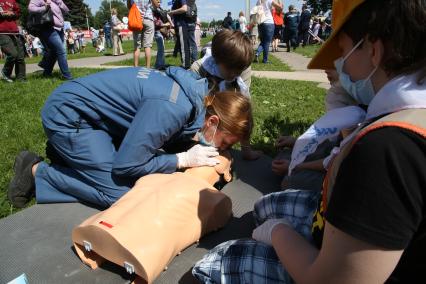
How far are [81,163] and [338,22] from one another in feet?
5.90

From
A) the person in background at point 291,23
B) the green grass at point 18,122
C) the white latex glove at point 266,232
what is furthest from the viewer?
the person in background at point 291,23

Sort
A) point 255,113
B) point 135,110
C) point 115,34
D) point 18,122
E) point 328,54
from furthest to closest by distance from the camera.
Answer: point 115,34
point 255,113
point 18,122
point 135,110
point 328,54

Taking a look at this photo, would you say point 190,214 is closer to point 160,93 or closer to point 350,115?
point 160,93

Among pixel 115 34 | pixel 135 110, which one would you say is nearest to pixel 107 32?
pixel 115 34

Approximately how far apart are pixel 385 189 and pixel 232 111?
1.59m

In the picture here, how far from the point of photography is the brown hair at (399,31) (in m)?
0.87

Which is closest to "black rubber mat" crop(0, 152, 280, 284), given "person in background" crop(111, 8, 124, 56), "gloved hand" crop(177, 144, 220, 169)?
"gloved hand" crop(177, 144, 220, 169)

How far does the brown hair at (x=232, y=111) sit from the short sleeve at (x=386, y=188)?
1.51 m

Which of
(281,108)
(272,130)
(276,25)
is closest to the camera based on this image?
(272,130)

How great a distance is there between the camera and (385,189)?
775 mm

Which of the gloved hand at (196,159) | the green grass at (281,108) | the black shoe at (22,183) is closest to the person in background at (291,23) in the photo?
the green grass at (281,108)

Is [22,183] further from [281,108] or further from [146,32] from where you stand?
[146,32]

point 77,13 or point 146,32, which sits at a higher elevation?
point 77,13

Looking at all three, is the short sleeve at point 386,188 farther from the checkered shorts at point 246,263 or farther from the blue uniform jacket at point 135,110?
the blue uniform jacket at point 135,110
